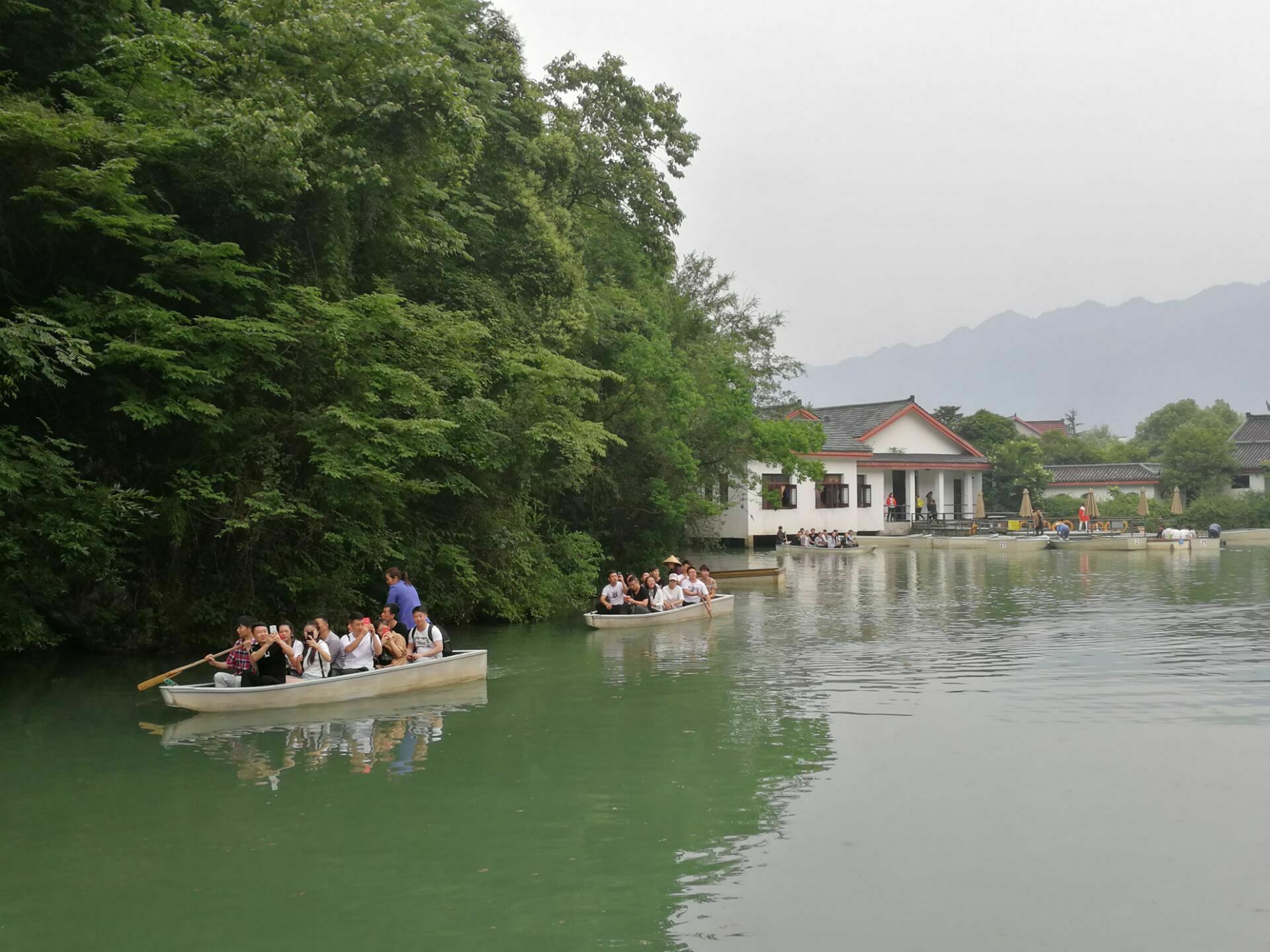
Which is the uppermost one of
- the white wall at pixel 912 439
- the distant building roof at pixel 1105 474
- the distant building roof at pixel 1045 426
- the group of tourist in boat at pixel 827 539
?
the distant building roof at pixel 1045 426

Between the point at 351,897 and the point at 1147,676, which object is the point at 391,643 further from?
the point at 1147,676

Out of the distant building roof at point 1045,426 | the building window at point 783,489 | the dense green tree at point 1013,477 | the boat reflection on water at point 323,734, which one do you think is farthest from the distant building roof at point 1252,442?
the boat reflection on water at point 323,734

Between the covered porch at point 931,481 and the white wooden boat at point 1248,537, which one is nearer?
the white wooden boat at point 1248,537

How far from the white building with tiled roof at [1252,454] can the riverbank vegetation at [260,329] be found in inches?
1886

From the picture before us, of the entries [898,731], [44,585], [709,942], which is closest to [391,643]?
[44,585]

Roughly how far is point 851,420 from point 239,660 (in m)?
46.9

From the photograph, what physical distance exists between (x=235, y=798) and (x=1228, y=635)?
16.5 meters

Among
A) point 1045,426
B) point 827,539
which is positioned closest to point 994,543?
point 827,539

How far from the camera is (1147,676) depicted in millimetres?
15844

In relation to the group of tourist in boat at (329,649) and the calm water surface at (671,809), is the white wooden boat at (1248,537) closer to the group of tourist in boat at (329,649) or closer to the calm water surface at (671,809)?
the calm water surface at (671,809)

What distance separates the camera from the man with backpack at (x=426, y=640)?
15891 millimetres

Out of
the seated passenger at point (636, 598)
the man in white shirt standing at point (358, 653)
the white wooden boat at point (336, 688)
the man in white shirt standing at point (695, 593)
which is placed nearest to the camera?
the white wooden boat at point (336, 688)

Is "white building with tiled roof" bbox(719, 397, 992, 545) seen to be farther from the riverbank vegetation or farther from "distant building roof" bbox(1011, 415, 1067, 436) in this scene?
"distant building roof" bbox(1011, 415, 1067, 436)

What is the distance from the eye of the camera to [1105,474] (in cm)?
6300
